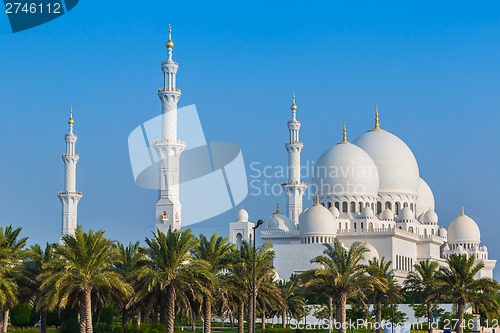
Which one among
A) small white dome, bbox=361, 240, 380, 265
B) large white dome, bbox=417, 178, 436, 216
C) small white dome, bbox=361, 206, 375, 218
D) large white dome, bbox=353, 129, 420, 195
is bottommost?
small white dome, bbox=361, 240, 380, 265

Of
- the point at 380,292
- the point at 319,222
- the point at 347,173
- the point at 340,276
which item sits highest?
the point at 347,173

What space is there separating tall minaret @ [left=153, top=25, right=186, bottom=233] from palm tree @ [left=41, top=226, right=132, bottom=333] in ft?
133

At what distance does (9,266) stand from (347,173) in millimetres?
51199

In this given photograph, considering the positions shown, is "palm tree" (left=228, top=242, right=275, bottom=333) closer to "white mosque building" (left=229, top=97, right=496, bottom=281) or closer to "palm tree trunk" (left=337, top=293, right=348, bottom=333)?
"palm tree trunk" (left=337, top=293, right=348, bottom=333)

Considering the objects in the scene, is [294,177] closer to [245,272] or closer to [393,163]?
[393,163]

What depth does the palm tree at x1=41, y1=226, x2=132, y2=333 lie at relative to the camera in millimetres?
40375

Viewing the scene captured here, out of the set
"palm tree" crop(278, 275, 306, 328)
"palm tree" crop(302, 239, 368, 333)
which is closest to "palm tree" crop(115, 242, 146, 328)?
"palm tree" crop(302, 239, 368, 333)

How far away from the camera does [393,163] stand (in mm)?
94125

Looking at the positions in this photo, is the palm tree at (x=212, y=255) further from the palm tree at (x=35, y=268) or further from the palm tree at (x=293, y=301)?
the palm tree at (x=293, y=301)

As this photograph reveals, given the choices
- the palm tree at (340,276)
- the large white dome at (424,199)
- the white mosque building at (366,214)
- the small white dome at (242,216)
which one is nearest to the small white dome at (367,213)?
the white mosque building at (366,214)

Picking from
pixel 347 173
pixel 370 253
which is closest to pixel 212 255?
pixel 370 253

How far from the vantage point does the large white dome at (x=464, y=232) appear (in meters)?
94.7

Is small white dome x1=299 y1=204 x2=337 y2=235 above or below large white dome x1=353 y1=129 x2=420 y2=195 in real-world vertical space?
below

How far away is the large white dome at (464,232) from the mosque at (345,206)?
3.7 inches
